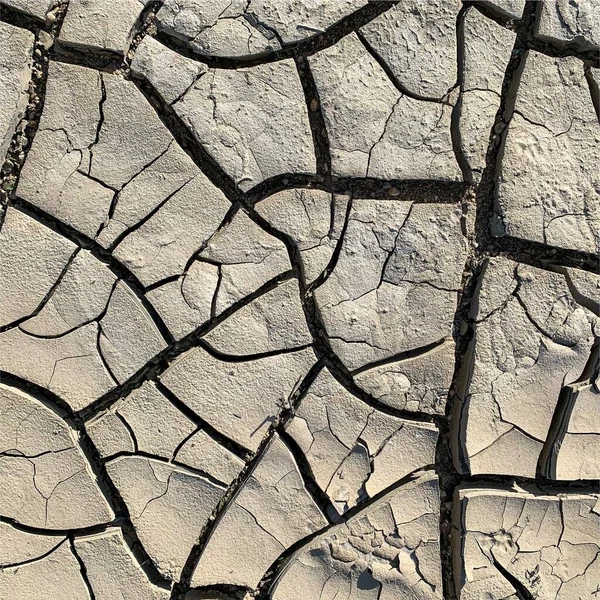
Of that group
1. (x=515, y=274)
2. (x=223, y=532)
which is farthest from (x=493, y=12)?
(x=223, y=532)

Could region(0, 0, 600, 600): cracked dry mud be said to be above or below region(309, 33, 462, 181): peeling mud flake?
below

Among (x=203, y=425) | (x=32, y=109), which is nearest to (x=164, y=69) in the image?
(x=32, y=109)

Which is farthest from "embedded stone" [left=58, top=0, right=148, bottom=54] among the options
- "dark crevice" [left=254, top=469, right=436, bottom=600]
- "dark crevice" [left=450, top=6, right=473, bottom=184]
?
"dark crevice" [left=254, top=469, right=436, bottom=600]

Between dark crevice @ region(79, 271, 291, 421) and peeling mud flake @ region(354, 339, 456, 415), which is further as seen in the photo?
peeling mud flake @ region(354, 339, 456, 415)

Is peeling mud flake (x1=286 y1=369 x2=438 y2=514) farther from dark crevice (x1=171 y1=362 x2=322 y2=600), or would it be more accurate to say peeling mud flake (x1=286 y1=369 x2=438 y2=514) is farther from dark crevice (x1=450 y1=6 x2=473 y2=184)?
dark crevice (x1=450 y1=6 x2=473 y2=184)

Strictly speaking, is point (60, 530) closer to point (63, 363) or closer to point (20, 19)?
point (63, 363)

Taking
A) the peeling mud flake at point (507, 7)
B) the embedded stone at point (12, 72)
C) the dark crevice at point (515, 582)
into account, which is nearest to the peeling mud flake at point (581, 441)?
the dark crevice at point (515, 582)
